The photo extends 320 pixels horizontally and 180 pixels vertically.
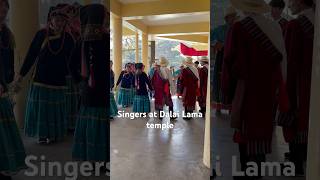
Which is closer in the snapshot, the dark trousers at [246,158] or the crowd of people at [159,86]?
the dark trousers at [246,158]

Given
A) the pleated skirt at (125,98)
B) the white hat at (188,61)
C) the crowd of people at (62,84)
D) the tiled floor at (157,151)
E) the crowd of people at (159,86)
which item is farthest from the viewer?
the crowd of people at (159,86)

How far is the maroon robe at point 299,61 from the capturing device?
1850 mm

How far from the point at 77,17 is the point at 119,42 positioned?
91 centimetres

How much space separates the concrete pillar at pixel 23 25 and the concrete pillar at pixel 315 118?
1531 millimetres

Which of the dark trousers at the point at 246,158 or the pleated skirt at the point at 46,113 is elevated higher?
the pleated skirt at the point at 46,113

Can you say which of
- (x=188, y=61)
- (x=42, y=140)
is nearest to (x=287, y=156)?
(x=42, y=140)

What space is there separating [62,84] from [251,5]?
1.19m

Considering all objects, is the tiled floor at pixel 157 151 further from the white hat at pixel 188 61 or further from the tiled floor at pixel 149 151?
the white hat at pixel 188 61

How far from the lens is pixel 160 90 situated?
4.98m

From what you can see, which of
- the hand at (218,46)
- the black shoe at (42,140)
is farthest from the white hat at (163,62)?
the black shoe at (42,140)

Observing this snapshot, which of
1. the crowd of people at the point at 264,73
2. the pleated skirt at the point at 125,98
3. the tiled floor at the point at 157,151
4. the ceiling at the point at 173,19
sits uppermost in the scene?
the ceiling at the point at 173,19

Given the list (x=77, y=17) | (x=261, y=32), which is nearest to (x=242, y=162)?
(x=261, y=32)

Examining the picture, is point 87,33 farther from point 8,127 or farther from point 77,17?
point 8,127

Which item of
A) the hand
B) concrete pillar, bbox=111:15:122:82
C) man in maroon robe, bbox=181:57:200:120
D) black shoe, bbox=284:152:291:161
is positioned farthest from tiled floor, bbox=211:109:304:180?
man in maroon robe, bbox=181:57:200:120
